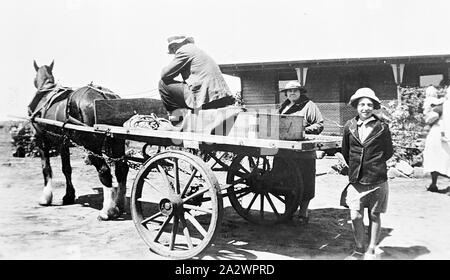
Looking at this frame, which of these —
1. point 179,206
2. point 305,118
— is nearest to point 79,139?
point 179,206

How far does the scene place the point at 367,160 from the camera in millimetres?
4160

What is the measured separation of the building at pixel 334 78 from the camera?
15.6 meters

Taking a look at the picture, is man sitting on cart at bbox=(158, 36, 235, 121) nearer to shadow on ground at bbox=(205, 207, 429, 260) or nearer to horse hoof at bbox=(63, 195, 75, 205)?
shadow on ground at bbox=(205, 207, 429, 260)

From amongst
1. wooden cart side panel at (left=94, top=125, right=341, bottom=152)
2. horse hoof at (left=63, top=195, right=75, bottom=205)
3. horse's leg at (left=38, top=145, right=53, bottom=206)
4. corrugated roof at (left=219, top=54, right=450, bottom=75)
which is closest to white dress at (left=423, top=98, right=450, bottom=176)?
wooden cart side panel at (left=94, top=125, right=341, bottom=152)

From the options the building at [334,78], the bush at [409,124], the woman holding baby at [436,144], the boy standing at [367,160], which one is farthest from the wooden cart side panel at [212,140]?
the building at [334,78]

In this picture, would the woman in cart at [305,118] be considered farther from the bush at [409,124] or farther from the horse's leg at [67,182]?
the bush at [409,124]

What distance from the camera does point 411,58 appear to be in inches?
573

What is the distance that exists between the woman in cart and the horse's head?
4.36 meters

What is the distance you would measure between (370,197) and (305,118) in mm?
1658

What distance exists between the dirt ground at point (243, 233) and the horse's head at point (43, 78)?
2.08 m

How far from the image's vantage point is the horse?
615 cm

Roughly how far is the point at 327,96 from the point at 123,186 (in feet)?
40.2
